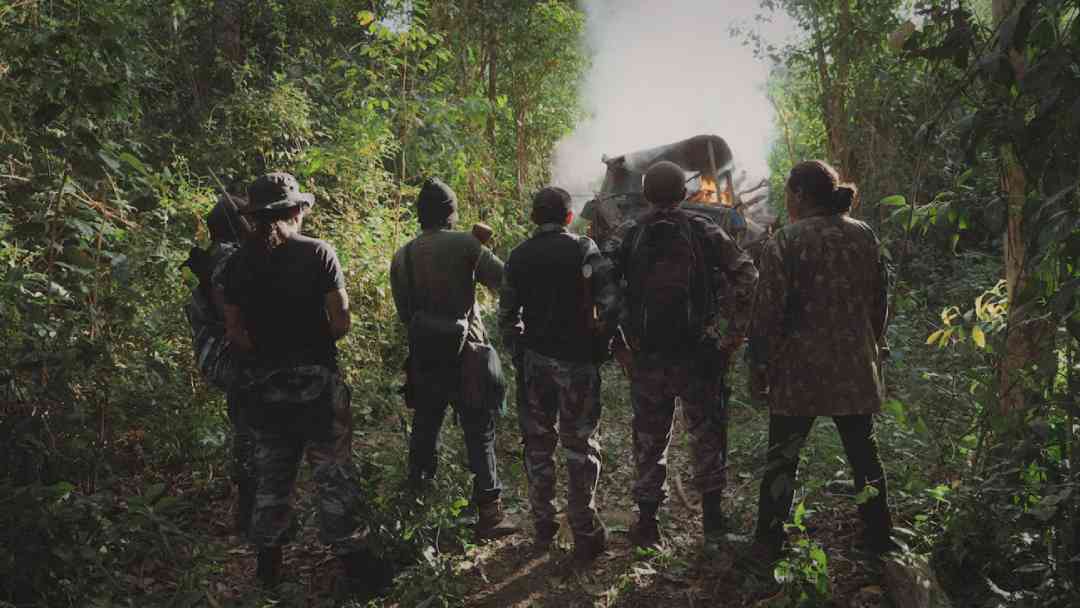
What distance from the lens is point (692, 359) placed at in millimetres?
3795

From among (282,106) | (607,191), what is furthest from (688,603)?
(607,191)

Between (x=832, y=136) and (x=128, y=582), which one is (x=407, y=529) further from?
(x=832, y=136)

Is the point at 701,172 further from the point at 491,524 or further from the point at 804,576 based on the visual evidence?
the point at 804,576

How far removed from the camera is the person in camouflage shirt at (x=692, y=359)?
3.78 metres

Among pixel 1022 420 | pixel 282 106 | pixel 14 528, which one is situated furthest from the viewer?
pixel 282 106

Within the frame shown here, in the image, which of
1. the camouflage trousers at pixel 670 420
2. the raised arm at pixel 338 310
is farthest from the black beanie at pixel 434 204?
the camouflage trousers at pixel 670 420

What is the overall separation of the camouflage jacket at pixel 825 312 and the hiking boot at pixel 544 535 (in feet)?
5.07

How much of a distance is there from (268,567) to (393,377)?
3.16 metres

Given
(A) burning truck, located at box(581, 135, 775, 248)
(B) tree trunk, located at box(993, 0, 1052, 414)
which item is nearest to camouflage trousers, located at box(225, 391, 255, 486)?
(B) tree trunk, located at box(993, 0, 1052, 414)

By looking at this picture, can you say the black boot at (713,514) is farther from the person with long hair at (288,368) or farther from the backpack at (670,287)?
the person with long hair at (288,368)

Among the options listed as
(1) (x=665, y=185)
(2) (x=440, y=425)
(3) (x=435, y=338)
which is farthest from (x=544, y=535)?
(1) (x=665, y=185)

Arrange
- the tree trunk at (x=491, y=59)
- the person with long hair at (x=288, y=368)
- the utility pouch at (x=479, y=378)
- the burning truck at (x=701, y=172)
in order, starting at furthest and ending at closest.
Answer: the burning truck at (x=701, y=172), the tree trunk at (x=491, y=59), the utility pouch at (x=479, y=378), the person with long hair at (x=288, y=368)

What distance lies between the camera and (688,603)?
132 inches

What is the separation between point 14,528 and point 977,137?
3.88 m
